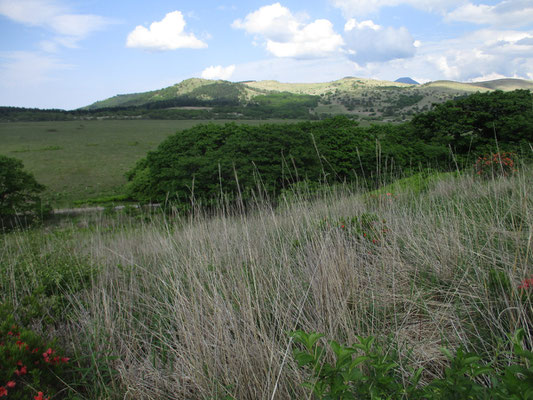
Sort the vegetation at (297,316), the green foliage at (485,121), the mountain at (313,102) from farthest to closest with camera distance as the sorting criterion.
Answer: the mountain at (313,102) < the green foliage at (485,121) < the vegetation at (297,316)

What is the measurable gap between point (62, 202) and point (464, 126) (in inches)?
802

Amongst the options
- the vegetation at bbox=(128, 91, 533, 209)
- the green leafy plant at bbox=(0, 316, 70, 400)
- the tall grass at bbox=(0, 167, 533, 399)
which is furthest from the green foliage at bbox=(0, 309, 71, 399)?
the vegetation at bbox=(128, 91, 533, 209)

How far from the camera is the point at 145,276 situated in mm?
3641

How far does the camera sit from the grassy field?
2197cm

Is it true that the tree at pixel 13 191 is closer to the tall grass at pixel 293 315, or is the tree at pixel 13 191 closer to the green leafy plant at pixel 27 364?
the tall grass at pixel 293 315

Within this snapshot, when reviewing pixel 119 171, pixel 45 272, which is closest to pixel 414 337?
pixel 45 272

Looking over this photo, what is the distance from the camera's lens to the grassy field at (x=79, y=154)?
21969mm

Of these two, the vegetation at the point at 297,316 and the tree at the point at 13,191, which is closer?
the vegetation at the point at 297,316

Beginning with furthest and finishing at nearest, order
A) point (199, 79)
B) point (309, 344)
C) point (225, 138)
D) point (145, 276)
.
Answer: point (199, 79) < point (225, 138) < point (145, 276) < point (309, 344)

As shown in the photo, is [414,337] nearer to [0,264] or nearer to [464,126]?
[0,264]

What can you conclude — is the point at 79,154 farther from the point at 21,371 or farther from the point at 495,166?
the point at 21,371

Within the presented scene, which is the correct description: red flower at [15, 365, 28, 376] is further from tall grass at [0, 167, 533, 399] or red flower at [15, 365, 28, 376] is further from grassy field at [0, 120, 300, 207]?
grassy field at [0, 120, 300, 207]

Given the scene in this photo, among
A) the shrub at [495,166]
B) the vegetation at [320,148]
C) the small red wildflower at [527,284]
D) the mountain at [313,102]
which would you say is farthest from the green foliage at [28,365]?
the mountain at [313,102]

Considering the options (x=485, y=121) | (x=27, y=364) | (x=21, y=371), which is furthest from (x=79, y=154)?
(x=21, y=371)
